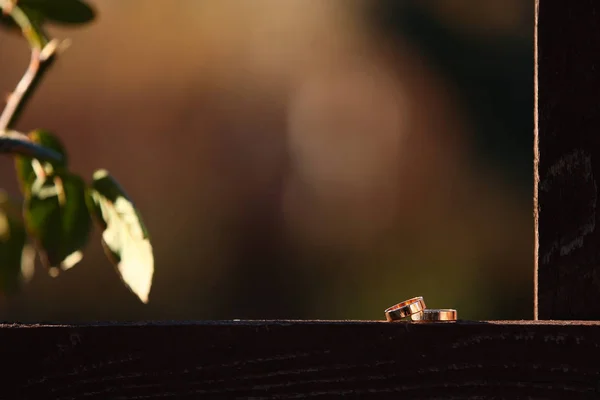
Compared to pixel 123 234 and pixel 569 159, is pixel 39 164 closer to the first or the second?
pixel 123 234

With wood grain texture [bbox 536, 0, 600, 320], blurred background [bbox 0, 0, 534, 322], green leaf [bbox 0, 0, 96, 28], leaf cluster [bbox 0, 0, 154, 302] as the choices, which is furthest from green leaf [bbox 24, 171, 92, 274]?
blurred background [bbox 0, 0, 534, 322]

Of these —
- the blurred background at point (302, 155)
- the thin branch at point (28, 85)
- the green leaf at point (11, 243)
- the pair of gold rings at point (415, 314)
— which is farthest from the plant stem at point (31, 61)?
the blurred background at point (302, 155)

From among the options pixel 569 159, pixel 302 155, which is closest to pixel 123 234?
pixel 569 159

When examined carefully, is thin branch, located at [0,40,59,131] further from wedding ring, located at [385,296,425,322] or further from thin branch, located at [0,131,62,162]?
Answer: wedding ring, located at [385,296,425,322]

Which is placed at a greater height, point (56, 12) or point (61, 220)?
point (56, 12)

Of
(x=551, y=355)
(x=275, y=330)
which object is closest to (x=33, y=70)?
(x=275, y=330)

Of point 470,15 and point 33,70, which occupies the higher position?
point 470,15

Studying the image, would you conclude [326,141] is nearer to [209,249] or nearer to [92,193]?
[209,249]
